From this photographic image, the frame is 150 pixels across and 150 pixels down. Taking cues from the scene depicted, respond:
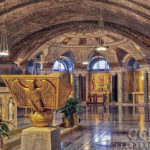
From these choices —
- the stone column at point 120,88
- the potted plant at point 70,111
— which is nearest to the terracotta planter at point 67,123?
the potted plant at point 70,111

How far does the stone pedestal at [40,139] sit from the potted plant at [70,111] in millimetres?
5468

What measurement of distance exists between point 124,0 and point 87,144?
22.3ft

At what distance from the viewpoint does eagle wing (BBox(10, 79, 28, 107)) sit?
3.11 m

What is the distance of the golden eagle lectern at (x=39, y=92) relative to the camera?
3004mm

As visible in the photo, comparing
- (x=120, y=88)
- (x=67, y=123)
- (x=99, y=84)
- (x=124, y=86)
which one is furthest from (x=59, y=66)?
(x=67, y=123)

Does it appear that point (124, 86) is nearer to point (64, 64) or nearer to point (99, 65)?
point (99, 65)

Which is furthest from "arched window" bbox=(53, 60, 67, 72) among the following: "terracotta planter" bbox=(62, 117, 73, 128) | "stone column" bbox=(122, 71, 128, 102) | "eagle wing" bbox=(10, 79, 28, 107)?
"eagle wing" bbox=(10, 79, 28, 107)

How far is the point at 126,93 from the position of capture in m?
23.8

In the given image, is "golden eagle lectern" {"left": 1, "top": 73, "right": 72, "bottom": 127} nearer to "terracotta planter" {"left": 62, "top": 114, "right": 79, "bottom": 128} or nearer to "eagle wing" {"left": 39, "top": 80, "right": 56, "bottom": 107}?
"eagle wing" {"left": 39, "top": 80, "right": 56, "bottom": 107}

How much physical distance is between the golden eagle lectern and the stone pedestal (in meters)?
0.12

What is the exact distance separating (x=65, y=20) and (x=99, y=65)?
37.1 ft

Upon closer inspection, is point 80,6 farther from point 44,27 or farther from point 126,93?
point 126,93

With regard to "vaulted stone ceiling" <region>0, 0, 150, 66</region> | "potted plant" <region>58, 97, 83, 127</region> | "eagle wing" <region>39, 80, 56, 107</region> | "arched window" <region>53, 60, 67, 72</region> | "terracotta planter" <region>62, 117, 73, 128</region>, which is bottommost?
"terracotta planter" <region>62, 117, 73, 128</region>

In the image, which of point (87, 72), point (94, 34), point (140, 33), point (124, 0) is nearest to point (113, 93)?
point (87, 72)
